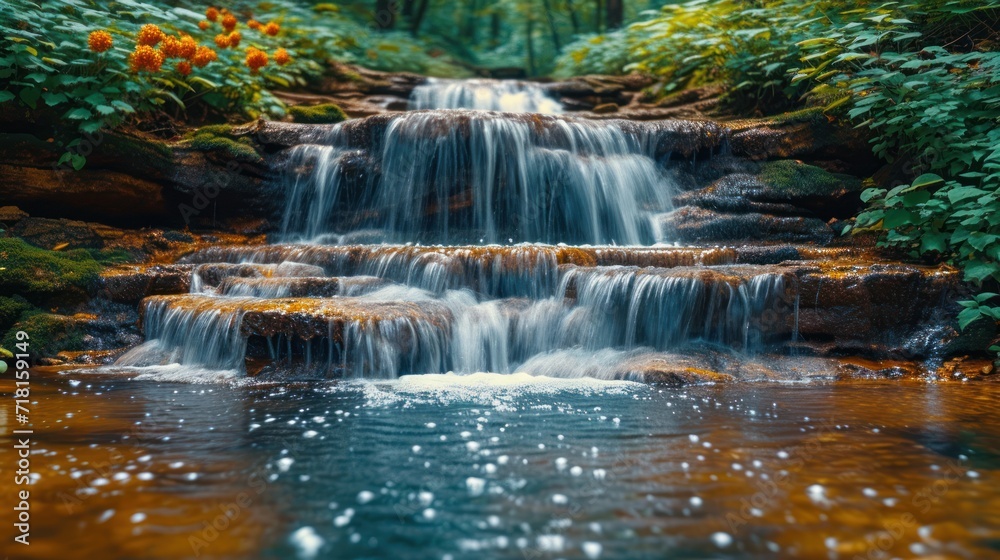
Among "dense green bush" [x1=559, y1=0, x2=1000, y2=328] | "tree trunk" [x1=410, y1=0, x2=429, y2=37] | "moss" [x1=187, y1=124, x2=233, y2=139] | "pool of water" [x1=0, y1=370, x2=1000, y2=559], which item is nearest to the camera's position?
"pool of water" [x1=0, y1=370, x2=1000, y2=559]

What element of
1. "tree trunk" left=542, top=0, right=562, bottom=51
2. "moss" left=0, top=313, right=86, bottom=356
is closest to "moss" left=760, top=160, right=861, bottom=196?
"moss" left=0, top=313, right=86, bottom=356

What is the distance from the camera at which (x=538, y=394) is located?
4.77 metres

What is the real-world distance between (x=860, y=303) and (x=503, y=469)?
4479mm

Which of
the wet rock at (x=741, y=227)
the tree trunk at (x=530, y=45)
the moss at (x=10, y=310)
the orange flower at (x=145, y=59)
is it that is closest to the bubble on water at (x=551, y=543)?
the moss at (x=10, y=310)

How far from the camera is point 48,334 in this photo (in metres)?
6.20

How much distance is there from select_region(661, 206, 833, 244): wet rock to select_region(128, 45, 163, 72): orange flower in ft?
22.8

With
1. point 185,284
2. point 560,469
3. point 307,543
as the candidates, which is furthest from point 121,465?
point 185,284

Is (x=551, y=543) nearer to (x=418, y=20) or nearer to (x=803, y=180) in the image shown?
(x=803, y=180)

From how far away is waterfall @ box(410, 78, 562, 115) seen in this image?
12570mm

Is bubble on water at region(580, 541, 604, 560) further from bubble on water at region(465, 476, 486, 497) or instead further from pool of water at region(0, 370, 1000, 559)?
bubble on water at region(465, 476, 486, 497)

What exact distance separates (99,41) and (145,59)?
1.78 ft

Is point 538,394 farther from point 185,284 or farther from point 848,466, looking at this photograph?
point 185,284

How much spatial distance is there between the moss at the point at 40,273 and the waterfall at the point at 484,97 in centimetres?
729

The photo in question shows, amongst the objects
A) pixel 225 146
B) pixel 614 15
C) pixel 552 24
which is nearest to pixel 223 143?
pixel 225 146
